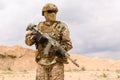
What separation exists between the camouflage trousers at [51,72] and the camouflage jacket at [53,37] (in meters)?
0.09

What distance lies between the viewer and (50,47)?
23.6 ft

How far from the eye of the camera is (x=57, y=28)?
738 cm

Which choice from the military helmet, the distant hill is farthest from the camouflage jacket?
the distant hill

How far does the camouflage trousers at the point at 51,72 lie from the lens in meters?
7.20

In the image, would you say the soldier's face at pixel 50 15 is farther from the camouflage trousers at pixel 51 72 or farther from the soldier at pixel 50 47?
the camouflage trousers at pixel 51 72

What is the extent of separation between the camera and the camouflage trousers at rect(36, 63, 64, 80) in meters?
7.20

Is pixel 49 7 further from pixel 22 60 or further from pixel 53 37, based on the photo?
pixel 22 60

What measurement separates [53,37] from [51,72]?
0.60 meters

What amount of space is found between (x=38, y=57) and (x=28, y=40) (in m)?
0.34

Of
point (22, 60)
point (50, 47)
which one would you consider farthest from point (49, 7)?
point (22, 60)

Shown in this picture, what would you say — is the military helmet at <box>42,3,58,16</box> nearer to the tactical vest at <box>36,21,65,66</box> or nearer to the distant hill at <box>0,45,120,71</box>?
the tactical vest at <box>36,21,65,66</box>

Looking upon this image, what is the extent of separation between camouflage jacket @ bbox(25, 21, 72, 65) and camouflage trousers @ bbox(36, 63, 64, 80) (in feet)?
0.31

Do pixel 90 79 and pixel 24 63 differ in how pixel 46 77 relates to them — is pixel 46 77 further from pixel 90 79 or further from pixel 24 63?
pixel 24 63

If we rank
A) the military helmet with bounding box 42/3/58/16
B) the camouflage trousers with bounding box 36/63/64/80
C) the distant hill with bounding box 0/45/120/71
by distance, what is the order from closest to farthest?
the camouflage trousers with bounding box 36/63/64/80, the military helmet with bounding box 42/3/58/16, the distant hill with bounding box 0/45/120/71
